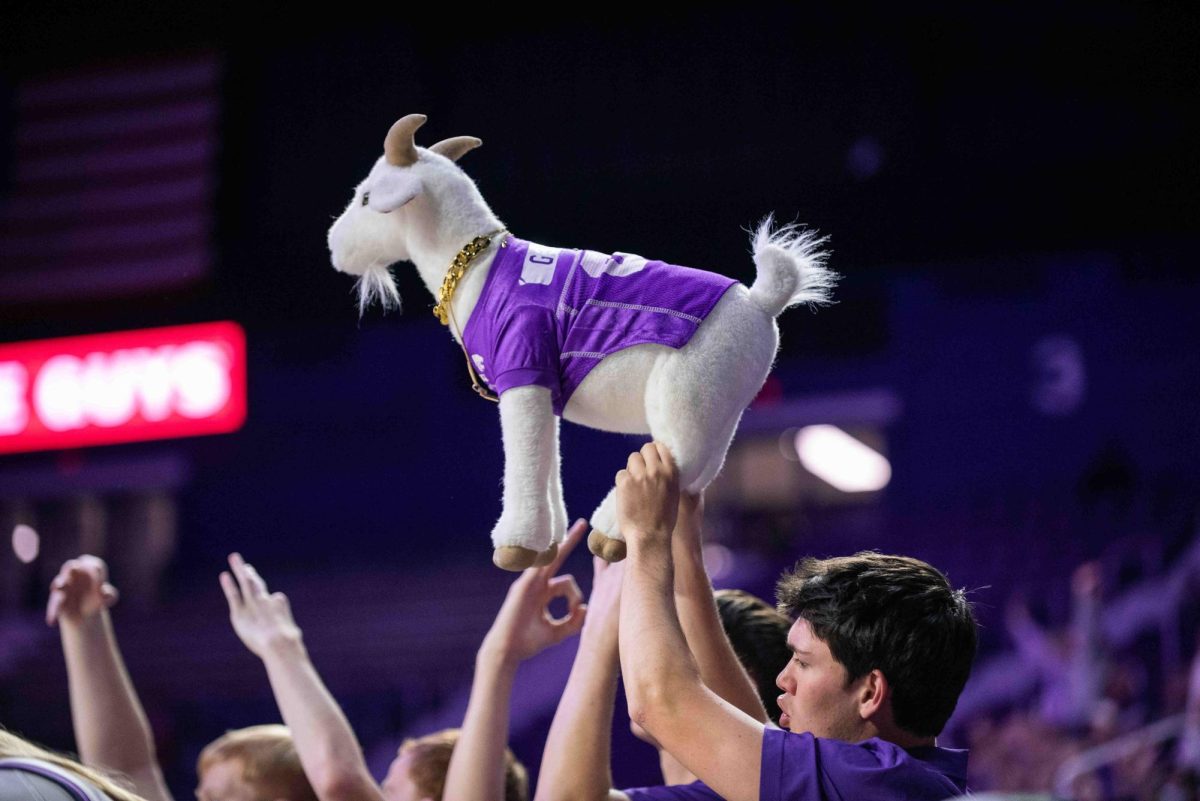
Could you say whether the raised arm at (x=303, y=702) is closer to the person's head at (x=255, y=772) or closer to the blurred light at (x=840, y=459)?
the person's head at (x=255, y=772)

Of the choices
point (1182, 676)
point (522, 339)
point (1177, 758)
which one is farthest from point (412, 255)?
point (1182, 676)

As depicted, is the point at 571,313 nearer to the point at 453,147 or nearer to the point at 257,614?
the point at 453,147

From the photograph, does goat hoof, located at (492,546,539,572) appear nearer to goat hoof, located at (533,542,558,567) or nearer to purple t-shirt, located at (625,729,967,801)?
goat hoof, located at (533,542,558,567)

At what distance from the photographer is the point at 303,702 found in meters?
1.64

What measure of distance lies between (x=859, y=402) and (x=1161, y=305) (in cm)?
176

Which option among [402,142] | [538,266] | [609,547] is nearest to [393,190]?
[402,142]

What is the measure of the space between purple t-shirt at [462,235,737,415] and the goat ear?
114 mm

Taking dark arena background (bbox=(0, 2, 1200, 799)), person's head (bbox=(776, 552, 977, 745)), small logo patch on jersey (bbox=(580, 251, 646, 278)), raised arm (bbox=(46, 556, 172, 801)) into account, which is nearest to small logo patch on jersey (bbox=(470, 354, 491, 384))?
small logo patch on jersey (bbox=(580, 251, 646, 278))

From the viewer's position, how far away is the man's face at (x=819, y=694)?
127 cm

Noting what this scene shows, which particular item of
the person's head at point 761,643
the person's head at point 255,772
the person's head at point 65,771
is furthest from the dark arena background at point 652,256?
the person's head at point 65,771

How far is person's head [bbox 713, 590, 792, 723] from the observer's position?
1652 mm

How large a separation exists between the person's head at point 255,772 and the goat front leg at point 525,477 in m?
0.64

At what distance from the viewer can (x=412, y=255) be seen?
1.37m

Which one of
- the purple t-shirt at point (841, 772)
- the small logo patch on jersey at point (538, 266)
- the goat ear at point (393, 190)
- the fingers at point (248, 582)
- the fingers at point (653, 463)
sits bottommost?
the purple t-shirt at point (841, 772)
